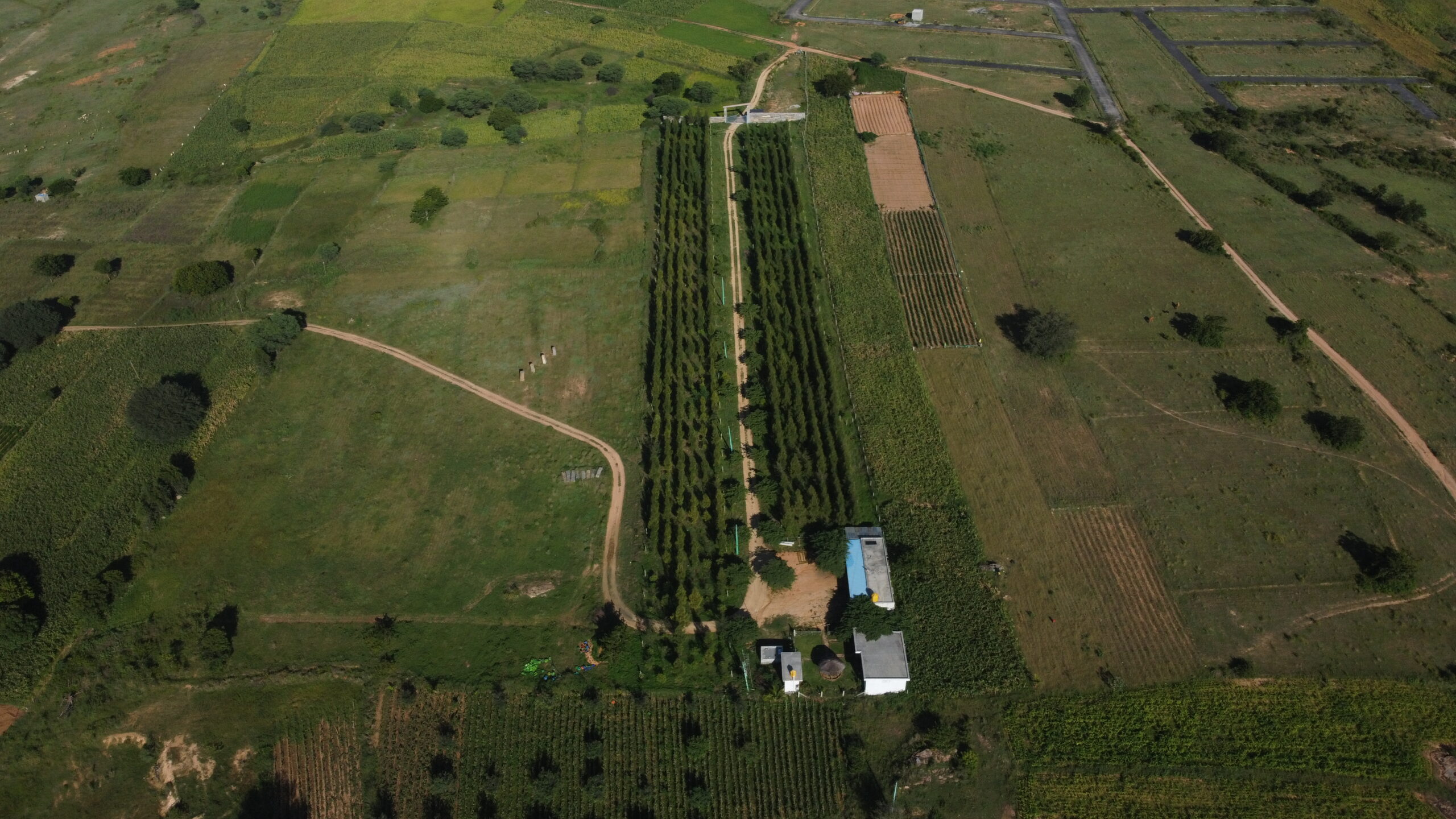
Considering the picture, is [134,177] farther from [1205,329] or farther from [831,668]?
[1205,329]

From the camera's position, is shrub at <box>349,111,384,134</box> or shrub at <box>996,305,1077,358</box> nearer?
shrub at <box>996,305,1077,358</box>

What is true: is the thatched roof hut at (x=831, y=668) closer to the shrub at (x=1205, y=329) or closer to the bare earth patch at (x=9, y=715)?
the shrub at (x=1205, y=329)

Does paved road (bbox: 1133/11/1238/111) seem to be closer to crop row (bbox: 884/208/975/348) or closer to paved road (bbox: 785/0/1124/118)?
paved road (bbox: 785/0/1124/118)

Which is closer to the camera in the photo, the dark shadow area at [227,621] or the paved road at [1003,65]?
the dark shadow area at [227,621]

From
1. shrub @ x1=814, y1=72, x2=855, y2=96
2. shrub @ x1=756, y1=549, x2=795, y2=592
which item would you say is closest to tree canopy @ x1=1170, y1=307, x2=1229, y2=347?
shrub @ x1=756, y1=549, x2=795, y2=592

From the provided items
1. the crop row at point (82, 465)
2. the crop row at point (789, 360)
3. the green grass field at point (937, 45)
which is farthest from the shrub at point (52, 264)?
the green grass field at point (937, 45)

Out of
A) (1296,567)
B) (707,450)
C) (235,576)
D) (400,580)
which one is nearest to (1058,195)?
(1296,567)

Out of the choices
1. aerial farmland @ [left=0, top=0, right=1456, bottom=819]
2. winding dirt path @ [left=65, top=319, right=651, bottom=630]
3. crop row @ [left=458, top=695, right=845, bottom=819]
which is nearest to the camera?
crop row @ [left=458, top=695, right=845, bottom=819]
